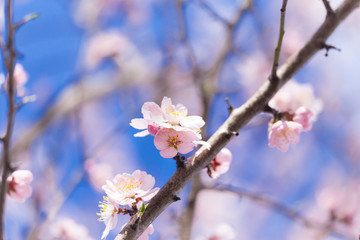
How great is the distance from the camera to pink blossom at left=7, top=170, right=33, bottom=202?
138 cm

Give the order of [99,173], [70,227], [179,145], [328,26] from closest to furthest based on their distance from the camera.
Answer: [179,145] → [328,26] → [70,227] → [99,173]

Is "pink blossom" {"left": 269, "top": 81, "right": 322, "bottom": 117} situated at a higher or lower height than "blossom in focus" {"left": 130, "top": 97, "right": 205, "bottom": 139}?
higher

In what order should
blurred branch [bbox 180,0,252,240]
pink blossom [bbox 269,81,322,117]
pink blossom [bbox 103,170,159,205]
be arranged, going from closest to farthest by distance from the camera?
pink blossom [bbox 103,170,159,205]
pink blossom [bbox 269,81,322,117]
blurred branch [bbox 180,0,252,240]

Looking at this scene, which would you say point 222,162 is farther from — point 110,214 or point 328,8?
point 328,8

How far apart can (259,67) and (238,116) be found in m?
2.96

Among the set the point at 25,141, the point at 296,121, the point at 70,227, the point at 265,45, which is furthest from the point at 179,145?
the point at 25,141

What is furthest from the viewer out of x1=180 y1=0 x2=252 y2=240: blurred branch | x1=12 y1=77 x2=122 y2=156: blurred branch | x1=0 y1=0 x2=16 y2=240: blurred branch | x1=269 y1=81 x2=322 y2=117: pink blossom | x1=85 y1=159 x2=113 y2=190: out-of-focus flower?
x1=12 y1=77 x2=122 y2=156: blurred branch

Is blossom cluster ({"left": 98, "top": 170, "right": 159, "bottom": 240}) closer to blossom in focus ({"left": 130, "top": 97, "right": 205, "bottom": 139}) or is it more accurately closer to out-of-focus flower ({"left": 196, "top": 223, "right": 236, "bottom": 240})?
blossom in focus ({"left": 130, "top": 97, "right": 205, "bottom": 139})

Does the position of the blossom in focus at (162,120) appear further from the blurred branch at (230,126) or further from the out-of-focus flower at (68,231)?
the out-of-focus flower at (68,231)

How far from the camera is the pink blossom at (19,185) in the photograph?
1.38 m

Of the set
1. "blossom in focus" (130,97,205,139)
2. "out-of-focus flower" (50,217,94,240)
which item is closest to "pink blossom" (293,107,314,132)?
"blossom in focus" (130,97,205,139)

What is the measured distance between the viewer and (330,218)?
2529 millimetres

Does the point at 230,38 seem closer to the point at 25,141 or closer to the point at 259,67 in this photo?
the point at 259,67

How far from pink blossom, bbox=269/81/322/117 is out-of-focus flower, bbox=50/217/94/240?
1.44m
